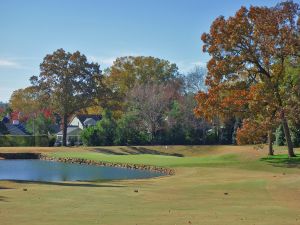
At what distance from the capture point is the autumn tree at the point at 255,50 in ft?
128

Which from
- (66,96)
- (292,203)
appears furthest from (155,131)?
(292,203)

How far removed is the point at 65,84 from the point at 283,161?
150 ft

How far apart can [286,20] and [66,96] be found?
149 ft

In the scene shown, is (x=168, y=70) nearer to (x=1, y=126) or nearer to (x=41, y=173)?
(x=1, y=126)

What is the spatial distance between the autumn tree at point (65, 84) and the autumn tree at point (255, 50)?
39089mm

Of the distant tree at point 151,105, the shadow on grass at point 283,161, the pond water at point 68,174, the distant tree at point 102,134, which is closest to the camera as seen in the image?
the pond water at point 68,174

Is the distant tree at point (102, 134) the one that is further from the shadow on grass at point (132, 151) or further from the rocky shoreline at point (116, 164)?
the rocky shoreline at point (116, 164)

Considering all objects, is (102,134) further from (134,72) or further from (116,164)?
(134,72)

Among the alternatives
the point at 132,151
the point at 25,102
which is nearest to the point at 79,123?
the point at 25,102

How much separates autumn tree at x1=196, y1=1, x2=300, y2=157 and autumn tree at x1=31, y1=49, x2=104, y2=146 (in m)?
39.1

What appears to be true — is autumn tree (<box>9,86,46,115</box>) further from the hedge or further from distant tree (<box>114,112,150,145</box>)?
distant tree (<box>114,112,150,145</box>)

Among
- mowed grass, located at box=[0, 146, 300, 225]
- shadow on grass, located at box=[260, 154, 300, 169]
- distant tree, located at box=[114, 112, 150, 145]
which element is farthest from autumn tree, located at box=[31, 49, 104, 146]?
A: mowed grass, located at box=[0, 146, 300, 225]

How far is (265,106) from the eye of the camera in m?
41.1

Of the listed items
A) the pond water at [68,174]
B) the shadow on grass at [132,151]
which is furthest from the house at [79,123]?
the pond water at [68,174]
